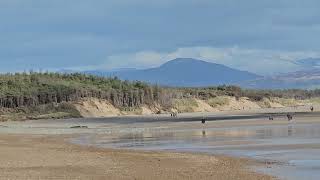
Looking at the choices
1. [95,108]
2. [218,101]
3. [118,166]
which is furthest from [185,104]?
[118,166]

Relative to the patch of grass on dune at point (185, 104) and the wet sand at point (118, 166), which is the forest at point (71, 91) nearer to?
the patch of grass on dune at point (185, 104)

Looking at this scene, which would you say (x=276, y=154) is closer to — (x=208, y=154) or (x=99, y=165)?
(x=208, y=154)

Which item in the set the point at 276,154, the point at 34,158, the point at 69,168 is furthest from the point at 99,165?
the point at 276,154

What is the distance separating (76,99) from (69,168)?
56.5m

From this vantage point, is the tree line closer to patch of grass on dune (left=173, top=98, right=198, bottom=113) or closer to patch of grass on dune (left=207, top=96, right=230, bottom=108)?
patch of grass on dune (left=173, top=98, right=198, bottom=113)

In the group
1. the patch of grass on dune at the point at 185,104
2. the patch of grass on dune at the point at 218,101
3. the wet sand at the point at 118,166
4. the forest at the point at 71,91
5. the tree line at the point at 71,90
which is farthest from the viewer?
the patch of grass on dune at the point at 218,101

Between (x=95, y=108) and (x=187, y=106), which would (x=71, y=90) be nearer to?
(x=95, y=108)

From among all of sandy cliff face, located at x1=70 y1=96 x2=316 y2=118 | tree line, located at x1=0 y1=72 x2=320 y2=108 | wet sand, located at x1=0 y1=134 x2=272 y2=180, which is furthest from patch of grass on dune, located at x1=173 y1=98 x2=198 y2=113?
wet sand, located at x1=0 y1=134 x2=272 y2=180

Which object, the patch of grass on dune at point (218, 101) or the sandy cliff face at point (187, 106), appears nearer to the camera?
the sandy cliff face at point (187, 106)

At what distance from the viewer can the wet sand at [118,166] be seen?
57.0 feet

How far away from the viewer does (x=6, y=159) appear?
70.8 feet

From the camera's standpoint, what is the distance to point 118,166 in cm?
2008

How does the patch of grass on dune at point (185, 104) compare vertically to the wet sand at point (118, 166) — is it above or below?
above

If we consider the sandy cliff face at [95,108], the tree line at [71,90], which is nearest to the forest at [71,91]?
the tree line at [71,90]
